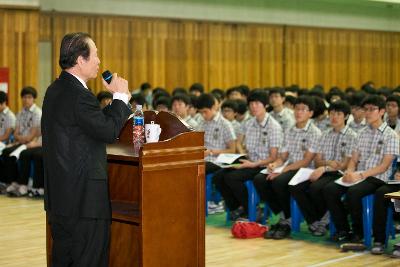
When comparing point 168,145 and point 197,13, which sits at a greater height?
point 197,13

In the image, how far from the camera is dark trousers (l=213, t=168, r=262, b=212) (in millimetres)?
7492

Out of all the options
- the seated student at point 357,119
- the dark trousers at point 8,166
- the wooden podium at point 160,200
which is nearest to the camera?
the wooden podium at point 160,200

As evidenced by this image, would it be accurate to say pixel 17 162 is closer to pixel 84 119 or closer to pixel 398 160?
pixel 398 160

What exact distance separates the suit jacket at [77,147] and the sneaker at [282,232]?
3447 mm

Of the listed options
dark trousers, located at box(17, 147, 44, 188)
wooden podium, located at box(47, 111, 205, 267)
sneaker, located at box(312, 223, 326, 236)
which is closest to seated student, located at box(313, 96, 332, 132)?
sneaker, located at box(312, 223, 326, 236)

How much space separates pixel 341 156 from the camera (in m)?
7.05

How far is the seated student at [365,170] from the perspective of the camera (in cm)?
635

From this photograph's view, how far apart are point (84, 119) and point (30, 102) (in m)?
6.56

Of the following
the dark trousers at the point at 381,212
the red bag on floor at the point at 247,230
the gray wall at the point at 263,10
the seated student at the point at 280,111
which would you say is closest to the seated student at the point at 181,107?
the seated student at the point at 280,111

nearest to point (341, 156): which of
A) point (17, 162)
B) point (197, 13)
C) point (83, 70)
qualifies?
point (83, 70)

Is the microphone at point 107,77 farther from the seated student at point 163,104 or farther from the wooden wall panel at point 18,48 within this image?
the wooden wall panel at point 18,48

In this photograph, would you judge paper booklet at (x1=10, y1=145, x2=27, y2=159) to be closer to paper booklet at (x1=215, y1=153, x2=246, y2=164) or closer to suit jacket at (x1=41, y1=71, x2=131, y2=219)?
paper booklet at (x1=215, y1=153, x2=246, y2=164)

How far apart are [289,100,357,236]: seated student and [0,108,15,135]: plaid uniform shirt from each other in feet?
15.4

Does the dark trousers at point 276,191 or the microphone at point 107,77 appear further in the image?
the dark trousers at point 276,191
